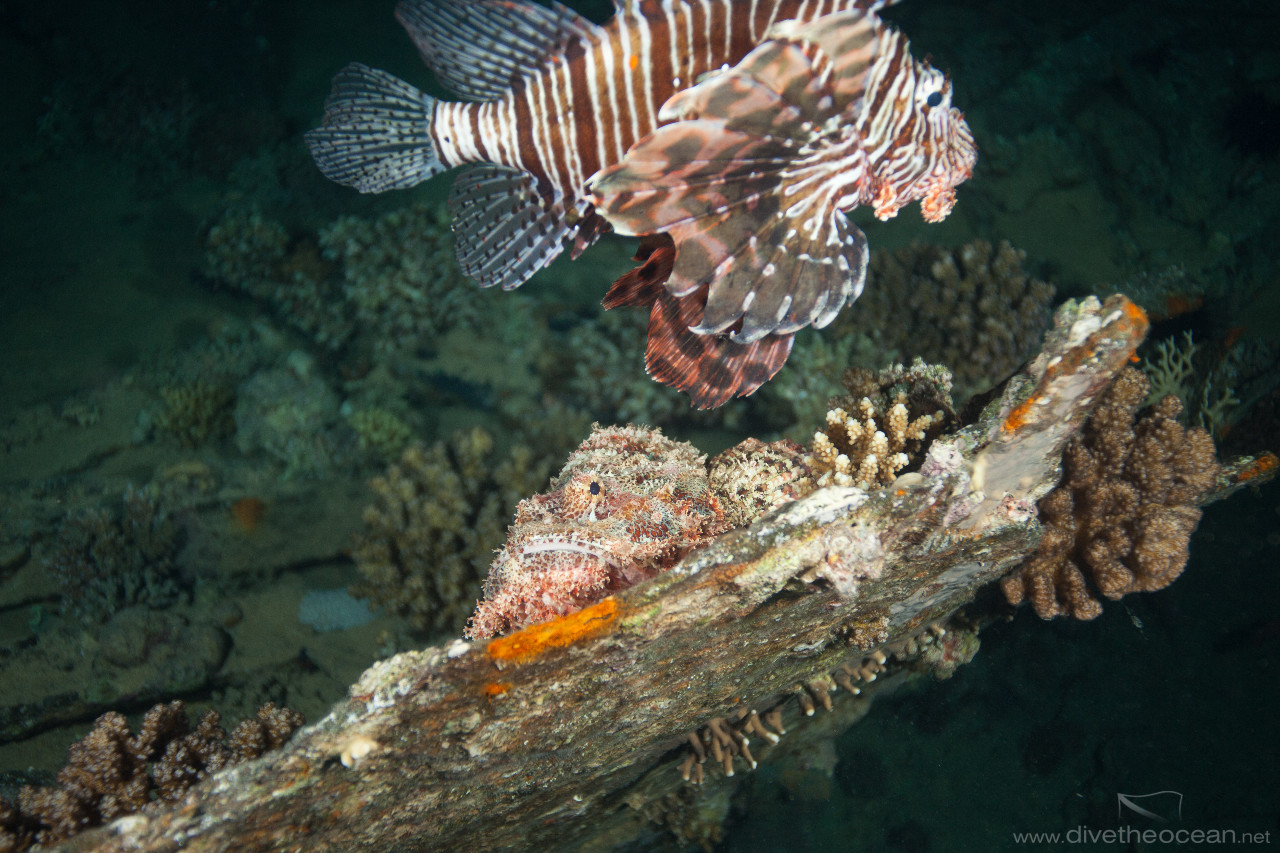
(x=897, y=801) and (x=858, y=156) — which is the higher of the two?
(x=858, y=156)

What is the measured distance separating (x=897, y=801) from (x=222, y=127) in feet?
42.9

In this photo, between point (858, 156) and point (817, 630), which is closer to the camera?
point (858, 156)

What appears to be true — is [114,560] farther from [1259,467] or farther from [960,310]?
[1259,467]

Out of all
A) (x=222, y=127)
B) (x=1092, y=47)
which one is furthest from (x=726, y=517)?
(x=222, y=127)

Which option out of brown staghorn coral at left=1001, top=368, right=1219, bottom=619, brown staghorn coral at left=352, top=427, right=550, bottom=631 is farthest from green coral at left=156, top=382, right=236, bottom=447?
brown staghorn coral at left=1001, top=368, right=1219, bottom=619

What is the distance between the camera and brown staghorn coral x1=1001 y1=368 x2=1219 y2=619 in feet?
8.86

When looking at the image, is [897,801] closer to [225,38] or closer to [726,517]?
[726,517]

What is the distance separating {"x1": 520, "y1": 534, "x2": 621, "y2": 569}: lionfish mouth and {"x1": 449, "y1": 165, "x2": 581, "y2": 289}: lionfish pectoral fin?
35.6 inches

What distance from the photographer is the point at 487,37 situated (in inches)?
75.6

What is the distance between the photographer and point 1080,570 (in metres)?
2.86

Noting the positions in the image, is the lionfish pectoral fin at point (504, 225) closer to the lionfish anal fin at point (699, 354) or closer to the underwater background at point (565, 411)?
the lionfish anal fin at point (699, 354)

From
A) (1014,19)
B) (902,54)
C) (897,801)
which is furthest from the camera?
(1014,19)

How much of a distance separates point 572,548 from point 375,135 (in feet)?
5.55

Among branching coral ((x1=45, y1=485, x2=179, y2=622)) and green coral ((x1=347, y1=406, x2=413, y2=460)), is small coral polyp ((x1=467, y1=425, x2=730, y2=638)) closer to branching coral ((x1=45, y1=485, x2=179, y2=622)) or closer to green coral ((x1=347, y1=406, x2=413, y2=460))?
green coral ((x1=347, y1=406, x2=413, y2=460))
